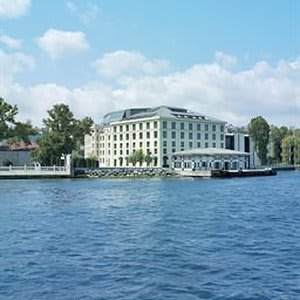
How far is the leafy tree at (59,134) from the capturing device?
111m

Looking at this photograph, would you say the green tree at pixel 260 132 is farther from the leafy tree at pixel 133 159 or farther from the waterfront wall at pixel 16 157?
the waterfront wall at pixel 16 157

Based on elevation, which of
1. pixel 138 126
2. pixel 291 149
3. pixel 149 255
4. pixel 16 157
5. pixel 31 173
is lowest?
pixel 149 255

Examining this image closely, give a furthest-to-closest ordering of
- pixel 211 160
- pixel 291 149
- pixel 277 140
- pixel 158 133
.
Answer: pixel 277 140
pixel 291 149
pixel 158 133
pixel 211 160

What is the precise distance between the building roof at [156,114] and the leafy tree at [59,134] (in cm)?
2441

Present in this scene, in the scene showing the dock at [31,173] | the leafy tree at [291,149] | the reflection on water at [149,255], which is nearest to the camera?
the reflection on water at [149,255]

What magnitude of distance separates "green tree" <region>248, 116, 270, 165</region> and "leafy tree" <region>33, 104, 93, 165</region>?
6395cm

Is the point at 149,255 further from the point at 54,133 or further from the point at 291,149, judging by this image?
the point at 291,149

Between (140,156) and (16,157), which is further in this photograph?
(140,156)

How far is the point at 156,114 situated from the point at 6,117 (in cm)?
4714

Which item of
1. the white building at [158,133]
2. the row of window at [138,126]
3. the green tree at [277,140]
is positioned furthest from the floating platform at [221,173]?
the green tree at [277,140]

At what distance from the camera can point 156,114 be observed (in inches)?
5556

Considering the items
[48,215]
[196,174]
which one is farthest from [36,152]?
[48,215]

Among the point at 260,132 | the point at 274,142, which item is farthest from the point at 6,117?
the point at 274,142

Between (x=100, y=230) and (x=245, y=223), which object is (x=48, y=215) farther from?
(x=245, y=223)
